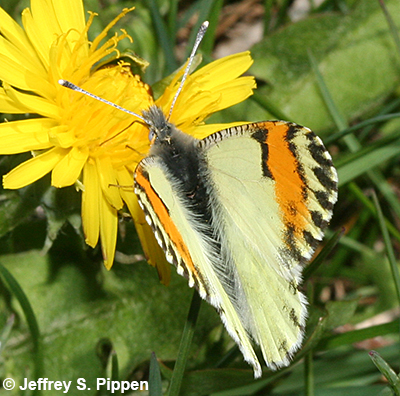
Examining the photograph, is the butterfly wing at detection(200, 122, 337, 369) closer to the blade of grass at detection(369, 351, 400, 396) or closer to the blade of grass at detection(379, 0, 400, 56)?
the blade of grass at detection(369, 351, 400, 396)

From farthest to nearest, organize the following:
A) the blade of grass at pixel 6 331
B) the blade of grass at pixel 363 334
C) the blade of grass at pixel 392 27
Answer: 1. the blade of grass at pixel 392 27
2. the blade of grass at pixel 363 334
3. the blade of grass at pixel 6 331

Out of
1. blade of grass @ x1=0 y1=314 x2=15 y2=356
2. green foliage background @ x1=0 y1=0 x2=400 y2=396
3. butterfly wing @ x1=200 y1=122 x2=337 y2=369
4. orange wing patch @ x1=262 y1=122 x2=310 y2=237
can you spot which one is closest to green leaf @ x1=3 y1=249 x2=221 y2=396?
green foliage background @ x1=0 y1=0 x2=400 y2=396

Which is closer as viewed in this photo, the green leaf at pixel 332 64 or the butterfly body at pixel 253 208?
the butterfly body at pixel 253 208

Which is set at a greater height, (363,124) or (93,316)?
(363,124)

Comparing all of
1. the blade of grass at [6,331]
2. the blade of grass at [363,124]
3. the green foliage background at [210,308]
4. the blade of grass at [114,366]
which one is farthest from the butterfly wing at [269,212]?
the blade of grass at [6,331]

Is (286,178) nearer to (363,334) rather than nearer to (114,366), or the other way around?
(363,334)

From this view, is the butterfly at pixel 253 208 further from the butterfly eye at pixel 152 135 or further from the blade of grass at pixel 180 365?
the blade of grass at pixel 180 365

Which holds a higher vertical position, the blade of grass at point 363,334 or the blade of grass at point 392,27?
the blade of grass at point 392,27

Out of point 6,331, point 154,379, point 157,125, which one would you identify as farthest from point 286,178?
point 6,331

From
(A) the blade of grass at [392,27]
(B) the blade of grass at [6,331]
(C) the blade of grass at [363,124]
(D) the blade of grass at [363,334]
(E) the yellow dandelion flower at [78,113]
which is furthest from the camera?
(A) the blade of grass at [392,27]
